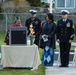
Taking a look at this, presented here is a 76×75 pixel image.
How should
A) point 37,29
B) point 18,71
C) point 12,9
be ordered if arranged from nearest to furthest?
point 18,71 → point 37,29 → point 12,9

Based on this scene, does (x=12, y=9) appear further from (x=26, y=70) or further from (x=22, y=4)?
(x=26, y=70)

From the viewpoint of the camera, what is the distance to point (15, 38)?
13.4 m

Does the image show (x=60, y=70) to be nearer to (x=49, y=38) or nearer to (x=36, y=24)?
(x=49, y=38)

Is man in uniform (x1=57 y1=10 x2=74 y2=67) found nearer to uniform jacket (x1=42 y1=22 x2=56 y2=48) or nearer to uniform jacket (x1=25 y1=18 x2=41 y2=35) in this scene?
uniform jacket (x1=42 y1=22 x2=56 y2=48)

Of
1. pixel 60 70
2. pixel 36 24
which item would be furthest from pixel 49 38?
pixel 60 70

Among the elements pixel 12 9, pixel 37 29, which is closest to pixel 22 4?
pixel 12 9

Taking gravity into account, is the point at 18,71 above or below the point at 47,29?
below

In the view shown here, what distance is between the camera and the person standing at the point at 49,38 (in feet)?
46.2

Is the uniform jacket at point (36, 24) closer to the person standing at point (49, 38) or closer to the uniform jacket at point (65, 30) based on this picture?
the person standing at point (49, 38)

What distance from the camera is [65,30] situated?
13914 mm

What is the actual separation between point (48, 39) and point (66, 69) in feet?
4.41

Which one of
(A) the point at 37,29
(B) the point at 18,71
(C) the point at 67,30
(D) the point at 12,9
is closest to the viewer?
(B) the point at 18,71

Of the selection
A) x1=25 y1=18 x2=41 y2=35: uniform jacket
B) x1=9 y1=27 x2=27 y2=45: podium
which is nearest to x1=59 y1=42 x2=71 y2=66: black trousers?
x1=25 y1=18 x2=41 y2=35: uniform jacket

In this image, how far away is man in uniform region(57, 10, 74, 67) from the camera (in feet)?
45.5
